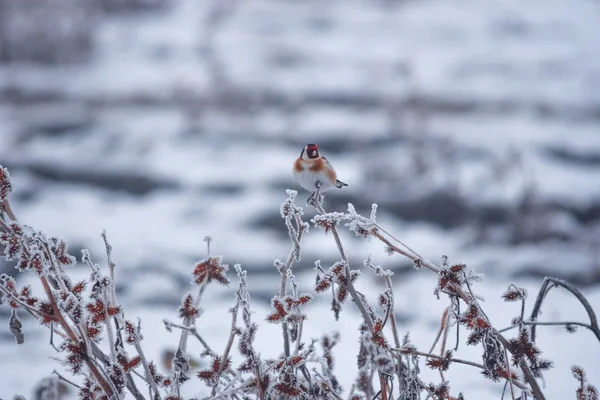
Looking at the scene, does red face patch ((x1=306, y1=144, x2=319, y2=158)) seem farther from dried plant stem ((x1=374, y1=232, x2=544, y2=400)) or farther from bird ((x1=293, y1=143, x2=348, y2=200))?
dried plant stem ((x1=374, y1=232, x2=544, y2=400))

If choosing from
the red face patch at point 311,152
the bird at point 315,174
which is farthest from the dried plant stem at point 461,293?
the red face patch at point 311,152

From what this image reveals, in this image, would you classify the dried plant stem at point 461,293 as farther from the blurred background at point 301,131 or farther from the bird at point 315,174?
the blurred background at point 301,131

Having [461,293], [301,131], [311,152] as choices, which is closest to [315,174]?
[311,152]

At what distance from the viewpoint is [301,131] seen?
9.12 m

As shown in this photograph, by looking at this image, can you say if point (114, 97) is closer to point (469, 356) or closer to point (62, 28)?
point (62, 28)

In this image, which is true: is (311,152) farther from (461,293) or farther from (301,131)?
(301,131)

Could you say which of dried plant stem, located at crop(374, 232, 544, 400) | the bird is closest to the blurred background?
dried plant stem, located at crop(374, 232, 544, 400)

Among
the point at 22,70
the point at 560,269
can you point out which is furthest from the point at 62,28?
the point at 560,269

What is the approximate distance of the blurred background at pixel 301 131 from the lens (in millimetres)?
5742

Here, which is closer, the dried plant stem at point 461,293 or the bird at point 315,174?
the dried plant stem at point 461,293

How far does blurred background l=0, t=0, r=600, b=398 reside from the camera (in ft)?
18.8

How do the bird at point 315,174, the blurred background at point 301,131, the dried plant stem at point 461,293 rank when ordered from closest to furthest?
the dried plant stem at point 461,293
the bird at point 315,174
the blurred background at point 301,131

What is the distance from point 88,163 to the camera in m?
8.18

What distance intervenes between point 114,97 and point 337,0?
788 centimetres
